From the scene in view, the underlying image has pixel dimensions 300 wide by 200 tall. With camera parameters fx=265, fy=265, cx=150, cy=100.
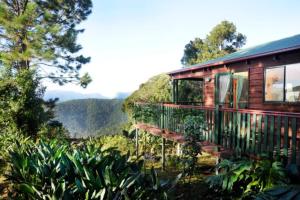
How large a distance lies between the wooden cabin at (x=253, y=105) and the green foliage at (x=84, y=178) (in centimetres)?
218

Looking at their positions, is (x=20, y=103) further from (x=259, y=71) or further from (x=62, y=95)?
(x=62, y=95)

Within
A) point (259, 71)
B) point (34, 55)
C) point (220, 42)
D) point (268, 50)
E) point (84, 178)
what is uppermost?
point (220, 42)

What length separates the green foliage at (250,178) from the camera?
3838 mm

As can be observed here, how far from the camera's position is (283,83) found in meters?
7.84

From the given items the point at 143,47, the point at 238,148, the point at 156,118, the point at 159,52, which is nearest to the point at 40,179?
the point at 238,148

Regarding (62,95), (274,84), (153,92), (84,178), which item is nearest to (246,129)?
(84,178)

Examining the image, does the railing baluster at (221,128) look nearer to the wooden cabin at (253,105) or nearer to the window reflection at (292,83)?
the wooden cabin at (253,105)

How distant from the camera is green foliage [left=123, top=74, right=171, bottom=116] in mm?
17188

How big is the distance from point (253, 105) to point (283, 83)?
136 centimetres

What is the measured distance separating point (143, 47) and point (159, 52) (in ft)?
22.5

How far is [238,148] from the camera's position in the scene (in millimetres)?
5258

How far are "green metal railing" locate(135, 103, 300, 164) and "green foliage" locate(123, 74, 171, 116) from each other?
8.65 meters

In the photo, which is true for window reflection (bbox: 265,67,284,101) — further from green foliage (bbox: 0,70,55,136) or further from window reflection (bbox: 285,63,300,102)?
green foliage (bbox: 0,70,55,136)

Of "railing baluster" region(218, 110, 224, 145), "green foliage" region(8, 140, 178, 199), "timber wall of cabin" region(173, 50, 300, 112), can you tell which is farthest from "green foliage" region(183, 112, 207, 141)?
"timber wall of cabin" region(173, 50, 300, 112)
